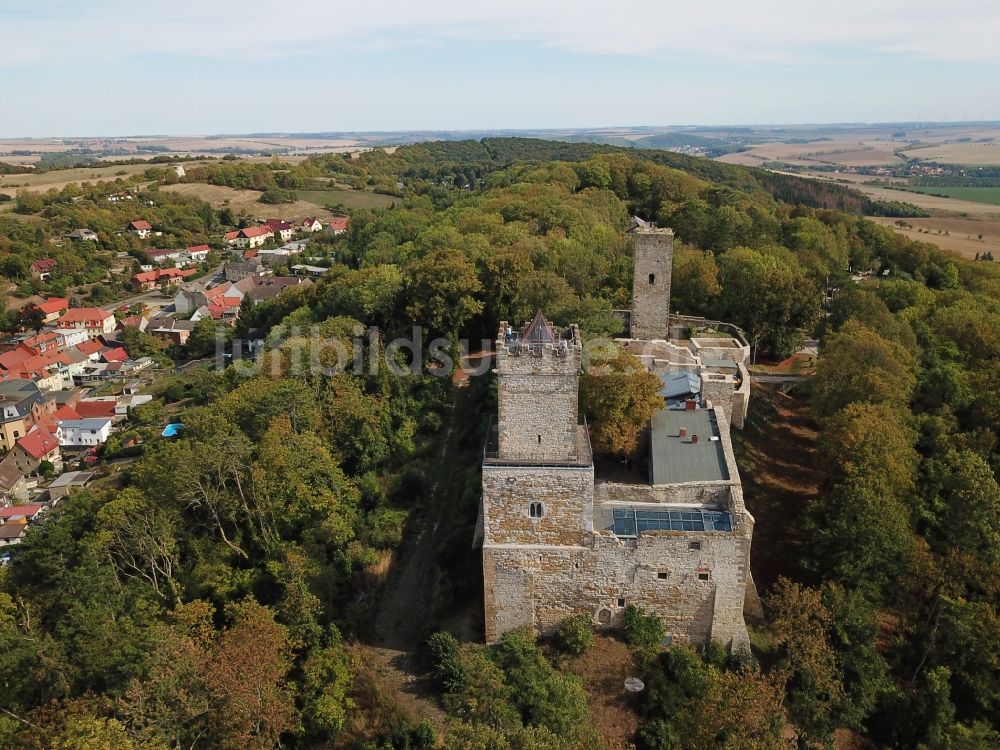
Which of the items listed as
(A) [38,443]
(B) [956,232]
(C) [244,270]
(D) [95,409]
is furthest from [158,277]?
(B) [956,232]

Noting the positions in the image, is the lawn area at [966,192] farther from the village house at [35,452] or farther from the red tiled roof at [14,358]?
the red tiled roof at [14,358]

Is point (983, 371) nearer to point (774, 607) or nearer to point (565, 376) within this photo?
point (774, 607)

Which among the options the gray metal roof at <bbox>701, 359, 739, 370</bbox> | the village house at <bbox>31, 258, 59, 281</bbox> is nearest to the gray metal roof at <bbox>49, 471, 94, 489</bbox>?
the gray metal roof at <bbox>701, 359, 739, 370</bbox>

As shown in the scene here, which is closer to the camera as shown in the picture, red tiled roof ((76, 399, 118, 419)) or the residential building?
the residential building

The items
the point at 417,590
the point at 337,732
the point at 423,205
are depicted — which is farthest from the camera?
the point at 423,205

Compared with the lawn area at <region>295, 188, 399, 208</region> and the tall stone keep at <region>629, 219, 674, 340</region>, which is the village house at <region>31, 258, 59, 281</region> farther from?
the tall stone keep at <region>629, 219, 674, 340</region>

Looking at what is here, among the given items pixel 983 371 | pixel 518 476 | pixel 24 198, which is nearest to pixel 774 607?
pixel 518 476

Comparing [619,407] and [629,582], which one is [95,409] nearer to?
[619,407]

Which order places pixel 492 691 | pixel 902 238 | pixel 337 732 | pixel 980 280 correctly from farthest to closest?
1. pixel 902 238
2. pixel 980 280
3. pixel 337 732
4. pixel 492 691
